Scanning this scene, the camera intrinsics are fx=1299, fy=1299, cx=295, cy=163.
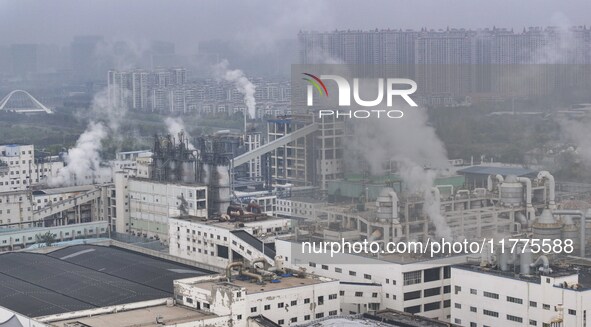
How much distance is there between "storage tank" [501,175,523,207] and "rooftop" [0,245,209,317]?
3022 millimetres

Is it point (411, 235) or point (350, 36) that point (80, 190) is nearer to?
point (350, 36)

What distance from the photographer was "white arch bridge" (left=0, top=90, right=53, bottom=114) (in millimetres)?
32250

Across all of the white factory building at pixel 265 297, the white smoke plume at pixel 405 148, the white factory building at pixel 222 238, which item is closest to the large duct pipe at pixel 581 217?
the white smoke plume at pixel 405 148

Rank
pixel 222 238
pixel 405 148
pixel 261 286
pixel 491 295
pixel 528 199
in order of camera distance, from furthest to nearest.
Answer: pixel 222 238, pixel 528 199, pixel 405 148, pixel 261 286, pixel 491 295

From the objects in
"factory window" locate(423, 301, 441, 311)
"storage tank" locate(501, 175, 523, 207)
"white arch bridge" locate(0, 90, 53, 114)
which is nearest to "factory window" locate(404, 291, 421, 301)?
"factory window" locate(423, 301, 441, 311)

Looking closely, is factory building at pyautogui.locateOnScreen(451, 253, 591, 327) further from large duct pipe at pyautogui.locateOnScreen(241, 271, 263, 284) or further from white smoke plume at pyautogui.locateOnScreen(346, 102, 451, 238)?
white smoke plume at pyautogui.locateOnScreen(346, 102, 451, 238)

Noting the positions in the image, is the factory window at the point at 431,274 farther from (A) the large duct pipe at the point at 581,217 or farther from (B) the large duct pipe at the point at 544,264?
(A) the large duct pipe at the point at 581,217

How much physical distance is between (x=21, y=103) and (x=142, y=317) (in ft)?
79.3

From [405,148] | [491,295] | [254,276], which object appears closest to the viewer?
[491,295]

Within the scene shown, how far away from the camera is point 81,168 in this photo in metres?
20.2

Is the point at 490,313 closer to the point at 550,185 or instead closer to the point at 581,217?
the point at 581,217

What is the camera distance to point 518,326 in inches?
383

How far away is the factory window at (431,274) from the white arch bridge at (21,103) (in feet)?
72.9

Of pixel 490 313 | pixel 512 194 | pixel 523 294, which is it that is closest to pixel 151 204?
pixel 512 194
